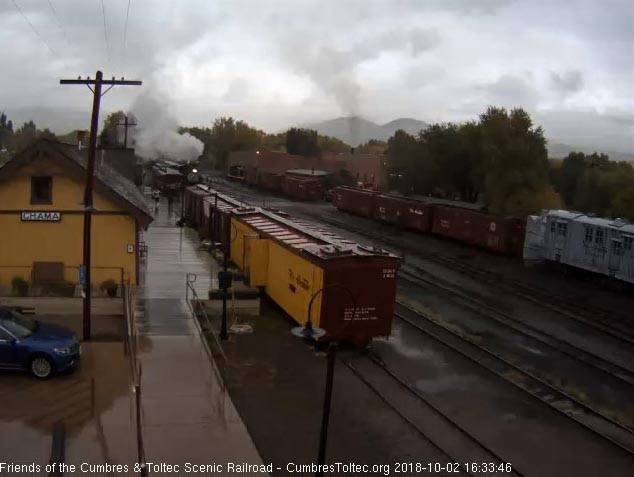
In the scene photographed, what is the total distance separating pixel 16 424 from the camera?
12055 millimetres

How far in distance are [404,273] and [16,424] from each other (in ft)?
75.5

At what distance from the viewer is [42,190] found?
22.6 metres

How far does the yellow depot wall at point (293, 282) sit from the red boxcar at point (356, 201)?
34.6 metres

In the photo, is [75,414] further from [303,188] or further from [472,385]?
[303,188]

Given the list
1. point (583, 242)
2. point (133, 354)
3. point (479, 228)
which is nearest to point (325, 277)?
point (133, 354)

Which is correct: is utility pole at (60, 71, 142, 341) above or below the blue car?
above

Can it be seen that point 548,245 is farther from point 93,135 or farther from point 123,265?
point 93,135

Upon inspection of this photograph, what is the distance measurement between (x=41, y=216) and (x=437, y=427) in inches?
642

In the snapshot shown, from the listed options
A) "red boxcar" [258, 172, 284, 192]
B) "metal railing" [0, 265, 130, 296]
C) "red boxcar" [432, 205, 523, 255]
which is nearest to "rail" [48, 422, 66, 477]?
"metal railing" [0, 265, 130, 296]

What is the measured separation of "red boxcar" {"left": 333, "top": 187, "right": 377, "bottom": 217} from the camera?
5688 cm

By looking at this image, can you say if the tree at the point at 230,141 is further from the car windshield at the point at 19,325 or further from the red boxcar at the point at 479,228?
the car windshield at the point at 19,325

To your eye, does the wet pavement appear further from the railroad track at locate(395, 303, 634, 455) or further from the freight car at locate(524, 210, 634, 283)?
the freight car at locate(524, 210, 634, 283)

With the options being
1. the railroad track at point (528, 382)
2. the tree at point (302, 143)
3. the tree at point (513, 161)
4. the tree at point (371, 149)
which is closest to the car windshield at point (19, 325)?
the railroad track at point (528, 382)

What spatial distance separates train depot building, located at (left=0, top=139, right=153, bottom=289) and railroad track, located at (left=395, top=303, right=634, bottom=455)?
10.7 meters
